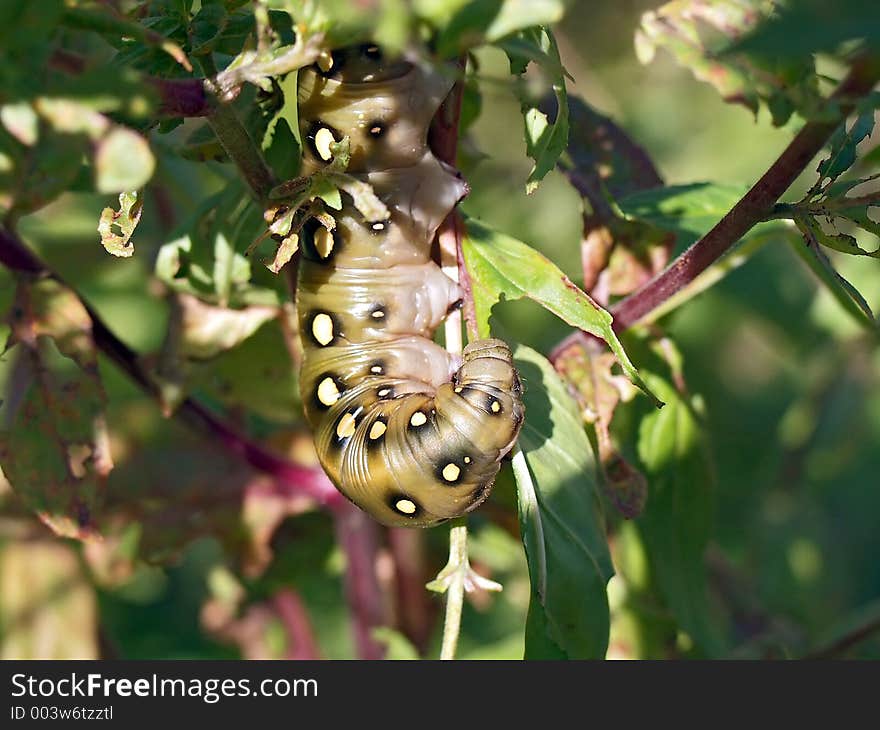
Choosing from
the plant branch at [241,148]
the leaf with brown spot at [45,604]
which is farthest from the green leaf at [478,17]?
the leaf with brown spot at [45,604]

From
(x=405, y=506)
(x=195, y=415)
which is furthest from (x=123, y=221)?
(x=195, y=415)

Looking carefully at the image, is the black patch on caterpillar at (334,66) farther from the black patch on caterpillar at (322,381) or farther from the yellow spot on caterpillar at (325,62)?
the black patch on caterpillar at (322,381)

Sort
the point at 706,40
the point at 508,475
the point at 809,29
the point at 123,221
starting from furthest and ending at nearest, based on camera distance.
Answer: the point at 706,40, the point at 508,475, the point at 123,221, the point at 809,29

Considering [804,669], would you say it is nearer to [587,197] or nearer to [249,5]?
[587,197]

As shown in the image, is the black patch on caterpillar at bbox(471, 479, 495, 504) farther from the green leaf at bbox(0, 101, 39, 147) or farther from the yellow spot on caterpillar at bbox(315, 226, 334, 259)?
the green leaf at bbox(0, 101, 39, 147)

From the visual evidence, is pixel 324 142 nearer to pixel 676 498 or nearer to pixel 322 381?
pixel 322 381

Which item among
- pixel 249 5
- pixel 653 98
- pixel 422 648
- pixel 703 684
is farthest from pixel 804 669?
pixel 653 98

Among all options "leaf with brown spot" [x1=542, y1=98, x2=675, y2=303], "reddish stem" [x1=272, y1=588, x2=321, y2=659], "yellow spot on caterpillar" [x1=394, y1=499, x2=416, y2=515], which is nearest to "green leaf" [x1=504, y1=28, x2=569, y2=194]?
"leaf with brown spot" [x1=542, y1=98, x2=675, y2=303]
